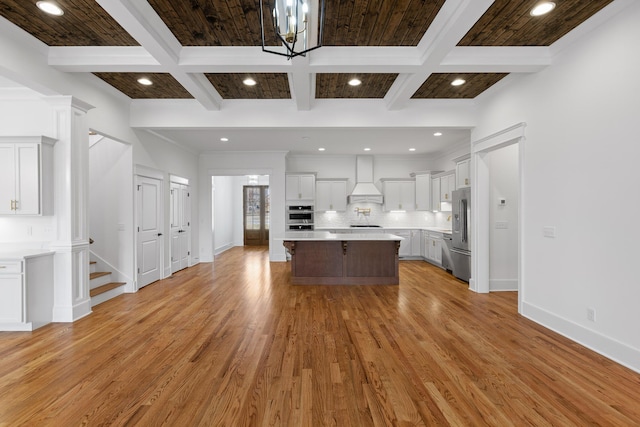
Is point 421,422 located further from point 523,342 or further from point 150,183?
point 150,183

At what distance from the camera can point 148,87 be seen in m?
4.59

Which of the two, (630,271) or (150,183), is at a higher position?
(150,183)

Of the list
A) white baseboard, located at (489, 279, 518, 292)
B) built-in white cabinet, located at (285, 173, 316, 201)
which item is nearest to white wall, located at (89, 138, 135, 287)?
built-in white cabinet, located at (285, 173, 316, 201)

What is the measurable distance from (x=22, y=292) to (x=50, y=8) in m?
2.86

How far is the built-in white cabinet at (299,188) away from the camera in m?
8.70

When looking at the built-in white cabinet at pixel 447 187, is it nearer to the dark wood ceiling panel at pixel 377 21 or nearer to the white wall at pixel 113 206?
the dark wood ceiling panel at pixel 377 21

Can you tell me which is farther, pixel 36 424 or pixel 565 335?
pixel 565 335

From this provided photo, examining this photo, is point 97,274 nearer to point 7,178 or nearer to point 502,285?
point 7,178

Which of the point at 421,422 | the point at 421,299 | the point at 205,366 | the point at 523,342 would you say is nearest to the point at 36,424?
the point at 205,366

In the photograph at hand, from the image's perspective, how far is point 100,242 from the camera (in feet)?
17.7

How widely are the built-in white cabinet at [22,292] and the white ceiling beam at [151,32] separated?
260 cm

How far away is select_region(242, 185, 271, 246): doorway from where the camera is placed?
12.5m

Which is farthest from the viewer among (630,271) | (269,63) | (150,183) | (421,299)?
(150,183)

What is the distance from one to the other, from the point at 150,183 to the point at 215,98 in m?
2.20
